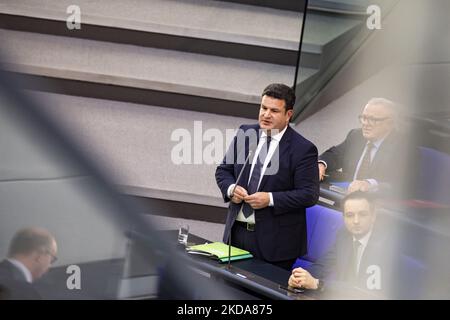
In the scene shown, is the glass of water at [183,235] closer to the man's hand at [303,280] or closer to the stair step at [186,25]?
the man's hand at [303,280]

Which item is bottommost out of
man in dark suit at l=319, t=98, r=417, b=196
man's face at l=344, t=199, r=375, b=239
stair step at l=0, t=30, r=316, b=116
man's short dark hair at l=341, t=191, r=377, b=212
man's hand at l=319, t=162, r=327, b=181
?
man's face at l=344, t=199, r=375, b=239

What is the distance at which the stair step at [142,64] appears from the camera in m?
3.83

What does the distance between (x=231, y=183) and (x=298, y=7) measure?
1.50 metres

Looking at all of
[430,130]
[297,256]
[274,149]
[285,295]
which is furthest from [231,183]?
[430,130]

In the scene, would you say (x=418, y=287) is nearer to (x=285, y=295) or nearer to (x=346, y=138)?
(x=285, y=295)

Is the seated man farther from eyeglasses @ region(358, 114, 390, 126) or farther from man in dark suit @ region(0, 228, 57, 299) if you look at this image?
man in dark suit @ region(0, 228, 57, 299)

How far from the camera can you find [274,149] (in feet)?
9.82

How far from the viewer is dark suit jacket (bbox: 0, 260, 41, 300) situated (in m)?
0.56

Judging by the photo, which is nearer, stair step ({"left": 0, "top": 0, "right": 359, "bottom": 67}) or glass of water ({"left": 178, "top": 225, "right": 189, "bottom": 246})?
glass of water ({"left": 178, "top": 225, "right": 189, "bottom": 246})

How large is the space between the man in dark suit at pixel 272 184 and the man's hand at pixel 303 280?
44 cm

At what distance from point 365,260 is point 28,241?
2416mm

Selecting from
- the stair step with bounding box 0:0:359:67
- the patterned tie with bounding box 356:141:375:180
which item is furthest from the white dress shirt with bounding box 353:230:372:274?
the stair step with bounding box 0:0:359:67

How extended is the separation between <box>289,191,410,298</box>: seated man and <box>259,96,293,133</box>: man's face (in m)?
0.42

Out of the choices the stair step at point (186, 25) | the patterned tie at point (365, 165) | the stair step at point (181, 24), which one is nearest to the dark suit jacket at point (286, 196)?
the patterned tie at point (365, 165)
